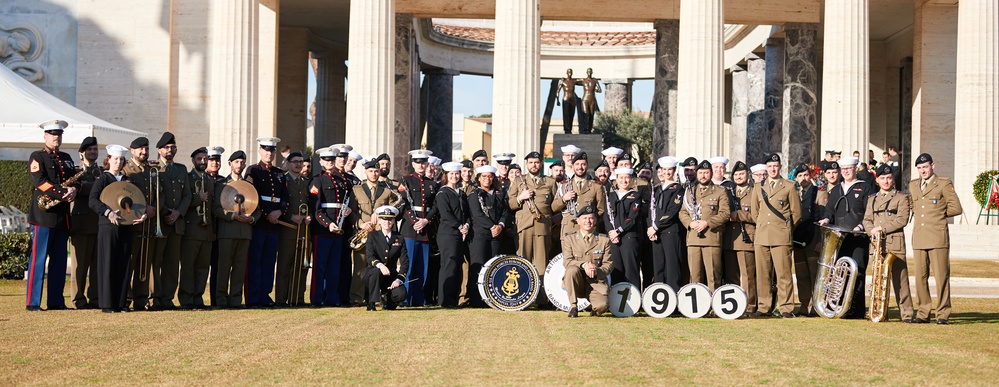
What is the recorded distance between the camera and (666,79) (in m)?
35.4

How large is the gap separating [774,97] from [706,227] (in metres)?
23.3

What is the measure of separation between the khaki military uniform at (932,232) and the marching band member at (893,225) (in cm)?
15

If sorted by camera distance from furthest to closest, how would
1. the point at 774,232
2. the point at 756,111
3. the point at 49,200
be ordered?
1. the point at 756,111
2. the point at 774,232
3. the point at 49,200

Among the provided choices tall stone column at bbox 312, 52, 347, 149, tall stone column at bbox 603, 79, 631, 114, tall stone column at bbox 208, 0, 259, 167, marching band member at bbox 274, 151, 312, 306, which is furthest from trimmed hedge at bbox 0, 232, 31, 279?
tall stone column at bbox 603, 79, 631, 114

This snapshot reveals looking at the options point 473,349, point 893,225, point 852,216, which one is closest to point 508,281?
point 852,216

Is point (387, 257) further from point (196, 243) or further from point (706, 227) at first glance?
point (706, 227)

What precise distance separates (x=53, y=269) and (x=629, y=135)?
125ft

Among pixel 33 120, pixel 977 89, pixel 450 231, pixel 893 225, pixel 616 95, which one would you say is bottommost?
pixel 450 231

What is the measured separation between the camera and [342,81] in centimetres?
4322

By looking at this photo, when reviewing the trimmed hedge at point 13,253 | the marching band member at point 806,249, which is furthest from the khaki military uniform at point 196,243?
the marching band member at point 806,249

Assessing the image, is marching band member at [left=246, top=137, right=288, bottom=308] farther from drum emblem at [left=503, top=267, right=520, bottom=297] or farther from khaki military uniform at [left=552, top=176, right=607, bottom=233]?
khaki military uniform at [left=552, top=176, right=607, bottom=233]

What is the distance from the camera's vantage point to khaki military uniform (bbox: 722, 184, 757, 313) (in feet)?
50.3

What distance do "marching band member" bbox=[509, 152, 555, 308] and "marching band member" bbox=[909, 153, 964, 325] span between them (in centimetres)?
490

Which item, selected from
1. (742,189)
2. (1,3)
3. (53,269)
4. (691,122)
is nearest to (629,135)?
(691,122)
